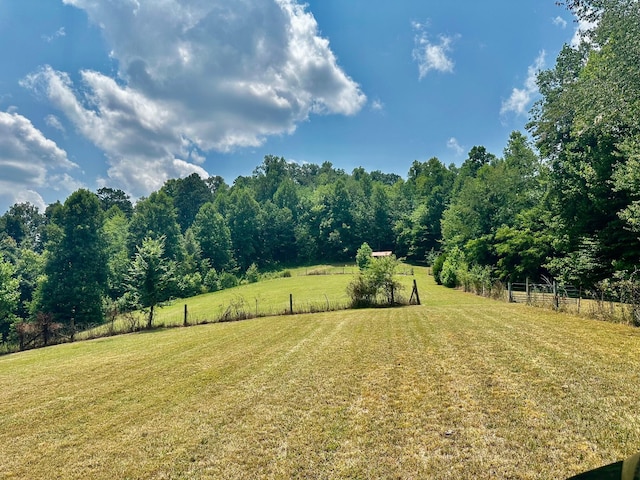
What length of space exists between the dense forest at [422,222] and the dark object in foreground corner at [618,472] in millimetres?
12837

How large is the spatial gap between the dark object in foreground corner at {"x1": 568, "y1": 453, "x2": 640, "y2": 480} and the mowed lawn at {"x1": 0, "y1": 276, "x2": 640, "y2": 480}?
2.31 meters

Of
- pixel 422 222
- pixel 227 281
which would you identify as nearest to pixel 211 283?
pixel 227 281

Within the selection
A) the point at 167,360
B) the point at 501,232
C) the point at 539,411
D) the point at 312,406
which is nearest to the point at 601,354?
the point at 539,411

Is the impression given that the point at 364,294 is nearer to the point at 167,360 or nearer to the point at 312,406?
the point at 167,360

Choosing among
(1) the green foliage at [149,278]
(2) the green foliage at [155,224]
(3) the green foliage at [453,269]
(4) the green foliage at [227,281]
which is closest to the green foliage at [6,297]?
(1) the green foliage at [149,278]

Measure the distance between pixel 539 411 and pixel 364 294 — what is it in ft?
54.7

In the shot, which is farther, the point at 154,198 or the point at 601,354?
the point at 154,198

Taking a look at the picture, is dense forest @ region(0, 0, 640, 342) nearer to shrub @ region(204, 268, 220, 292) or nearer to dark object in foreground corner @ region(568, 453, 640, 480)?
shrub @ region(204, 268, 220, 292)

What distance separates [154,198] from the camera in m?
65.6

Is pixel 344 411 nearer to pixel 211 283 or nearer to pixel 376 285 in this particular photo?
pixel 376 285

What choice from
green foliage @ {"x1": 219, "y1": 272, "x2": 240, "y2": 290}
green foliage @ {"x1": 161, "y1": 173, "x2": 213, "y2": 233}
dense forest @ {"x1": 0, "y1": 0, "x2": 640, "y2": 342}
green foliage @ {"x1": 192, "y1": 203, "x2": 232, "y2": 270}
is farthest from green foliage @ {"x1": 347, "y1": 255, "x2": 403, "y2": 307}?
green foliage @ {"x1": 161, "y1": 173, "x2": 213, "y2": 233}

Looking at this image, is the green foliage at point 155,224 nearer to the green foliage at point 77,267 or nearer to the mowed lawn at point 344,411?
the green foliage at point 77,267

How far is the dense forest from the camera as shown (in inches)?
610

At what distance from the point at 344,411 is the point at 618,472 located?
416 cm
